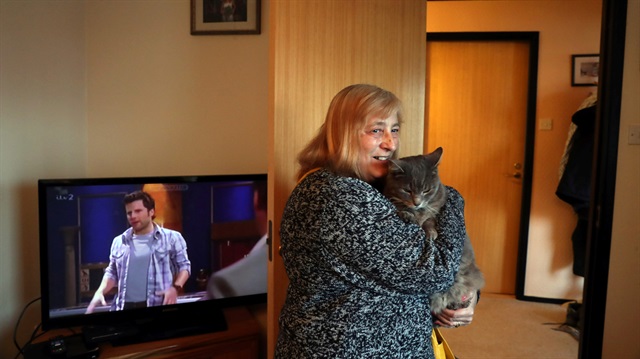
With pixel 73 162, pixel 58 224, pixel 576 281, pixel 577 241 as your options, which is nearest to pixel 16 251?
pixel 58 224

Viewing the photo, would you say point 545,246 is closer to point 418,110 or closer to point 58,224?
point 418,110

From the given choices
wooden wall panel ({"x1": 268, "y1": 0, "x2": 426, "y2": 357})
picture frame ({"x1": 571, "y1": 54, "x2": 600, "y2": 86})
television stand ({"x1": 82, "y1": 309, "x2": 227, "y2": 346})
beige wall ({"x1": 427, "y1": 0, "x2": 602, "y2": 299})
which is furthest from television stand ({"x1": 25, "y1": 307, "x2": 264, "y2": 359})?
picture frame ({"x1": 571, "y1": 54, "x2": 600, "y2": 86})

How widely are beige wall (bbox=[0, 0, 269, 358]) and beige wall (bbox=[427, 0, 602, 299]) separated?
2221mm

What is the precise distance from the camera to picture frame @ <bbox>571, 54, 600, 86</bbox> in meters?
3.50

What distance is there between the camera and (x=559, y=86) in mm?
3578

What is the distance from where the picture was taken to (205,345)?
1820mm

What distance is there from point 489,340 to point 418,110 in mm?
1919

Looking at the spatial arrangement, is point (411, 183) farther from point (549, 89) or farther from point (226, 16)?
point (549, 89)

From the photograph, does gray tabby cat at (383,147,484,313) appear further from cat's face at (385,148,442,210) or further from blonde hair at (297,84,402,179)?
blonde hair at (297,84,402,179)

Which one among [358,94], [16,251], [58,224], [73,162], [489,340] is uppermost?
[358,94]

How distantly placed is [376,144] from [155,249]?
3.53 feet

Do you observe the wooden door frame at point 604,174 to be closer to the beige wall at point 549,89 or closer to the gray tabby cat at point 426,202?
the gray tabby cat at point 426,202

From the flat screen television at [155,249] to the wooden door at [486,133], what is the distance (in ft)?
7.72

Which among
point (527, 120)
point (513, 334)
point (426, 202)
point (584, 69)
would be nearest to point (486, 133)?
point (527, 120)
